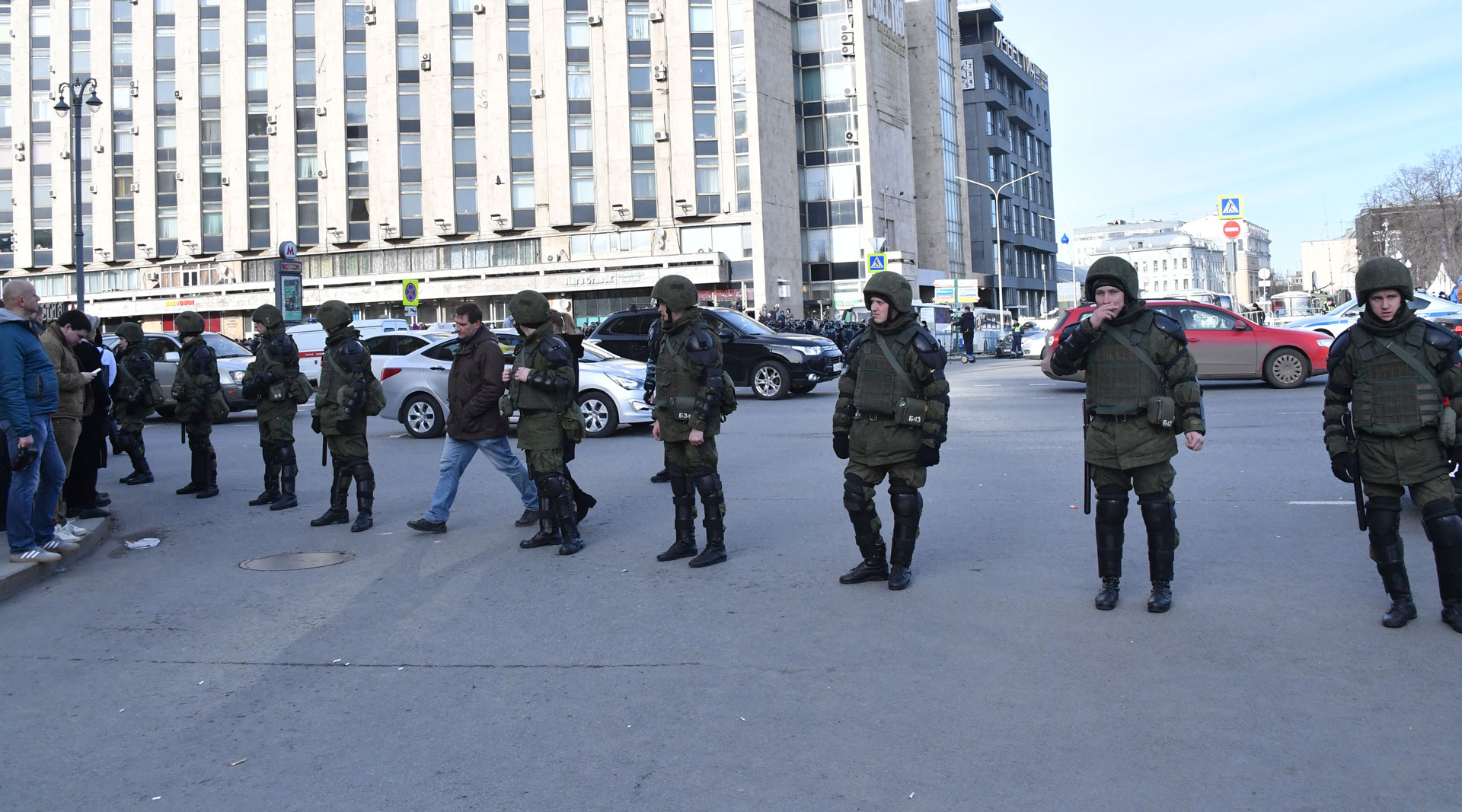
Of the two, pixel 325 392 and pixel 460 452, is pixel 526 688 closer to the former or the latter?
pixel 460 452

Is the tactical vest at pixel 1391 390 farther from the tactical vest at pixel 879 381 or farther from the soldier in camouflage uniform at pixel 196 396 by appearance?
the soldier in camouflage uniform at pixel 196 396

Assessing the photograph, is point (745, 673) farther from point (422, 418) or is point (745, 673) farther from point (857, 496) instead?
point (422, 418)

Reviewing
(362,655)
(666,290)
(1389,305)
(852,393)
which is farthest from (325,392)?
(1389,305)

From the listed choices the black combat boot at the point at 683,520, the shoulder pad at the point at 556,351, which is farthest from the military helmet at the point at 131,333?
the black combat boot at the point at 683,520

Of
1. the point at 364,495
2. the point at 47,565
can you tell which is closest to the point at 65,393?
the point at 47,565

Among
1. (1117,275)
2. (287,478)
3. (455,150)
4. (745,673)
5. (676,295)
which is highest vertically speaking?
(455,150)

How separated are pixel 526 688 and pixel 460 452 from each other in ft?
13.1

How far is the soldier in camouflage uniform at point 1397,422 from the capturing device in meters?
5.13

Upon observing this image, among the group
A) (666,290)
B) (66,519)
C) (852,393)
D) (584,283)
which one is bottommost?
(66,519)

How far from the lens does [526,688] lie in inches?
192

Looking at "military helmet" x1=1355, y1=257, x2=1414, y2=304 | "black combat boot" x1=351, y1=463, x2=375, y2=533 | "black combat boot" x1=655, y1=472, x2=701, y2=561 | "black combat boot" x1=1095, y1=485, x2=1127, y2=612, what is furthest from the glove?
"black combat boot" x1=351, y1=463, x2=375, y2=533

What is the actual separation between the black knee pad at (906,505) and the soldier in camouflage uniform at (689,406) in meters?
1.26

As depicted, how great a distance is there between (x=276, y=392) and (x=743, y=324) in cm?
1224

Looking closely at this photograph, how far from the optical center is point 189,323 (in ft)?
36.6
